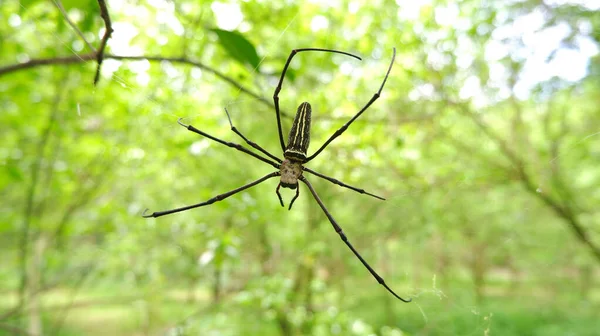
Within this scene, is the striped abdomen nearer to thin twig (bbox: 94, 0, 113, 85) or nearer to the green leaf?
the green leaf

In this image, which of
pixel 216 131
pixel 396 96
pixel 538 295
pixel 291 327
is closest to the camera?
pixel 216 131

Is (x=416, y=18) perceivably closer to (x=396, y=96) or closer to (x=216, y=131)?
(x=396, y=96)

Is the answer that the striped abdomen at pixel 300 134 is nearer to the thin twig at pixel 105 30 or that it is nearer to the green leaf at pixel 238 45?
the green leaf at pixel 238 45

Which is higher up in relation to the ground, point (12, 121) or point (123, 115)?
point (123, 115)

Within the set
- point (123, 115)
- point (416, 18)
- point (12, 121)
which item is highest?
point (416, 18)

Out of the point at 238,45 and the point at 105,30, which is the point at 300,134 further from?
the point at 105,30

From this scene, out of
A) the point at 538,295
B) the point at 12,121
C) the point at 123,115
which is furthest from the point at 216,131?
the point at 538,295

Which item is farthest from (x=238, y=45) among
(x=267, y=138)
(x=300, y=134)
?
(x=267, y=138)
